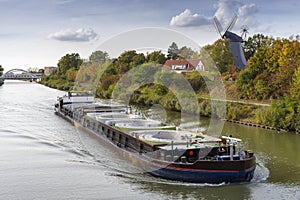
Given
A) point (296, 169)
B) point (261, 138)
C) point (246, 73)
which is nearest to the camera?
point (296, 169)

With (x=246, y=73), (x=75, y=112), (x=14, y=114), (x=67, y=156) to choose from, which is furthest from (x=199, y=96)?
(x=67, y=156)

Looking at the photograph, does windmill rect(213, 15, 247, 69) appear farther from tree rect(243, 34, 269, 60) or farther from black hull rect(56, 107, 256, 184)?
black hull rect(56, 107, 256, 184)

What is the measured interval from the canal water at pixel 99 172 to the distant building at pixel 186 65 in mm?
32865

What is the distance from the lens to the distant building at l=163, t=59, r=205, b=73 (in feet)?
200

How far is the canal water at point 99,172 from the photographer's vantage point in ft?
50.0

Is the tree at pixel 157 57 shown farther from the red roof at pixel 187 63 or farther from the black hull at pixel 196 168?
the black hull at pixel 196 168

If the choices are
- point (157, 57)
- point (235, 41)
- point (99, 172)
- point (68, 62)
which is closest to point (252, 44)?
point (235, 41)

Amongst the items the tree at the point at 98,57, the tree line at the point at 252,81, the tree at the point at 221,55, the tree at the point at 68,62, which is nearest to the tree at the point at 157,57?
the tree line at the point at 252,81

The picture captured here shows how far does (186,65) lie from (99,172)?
49222mm

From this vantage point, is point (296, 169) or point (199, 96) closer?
point (296, 169)

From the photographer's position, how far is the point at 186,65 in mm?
65875

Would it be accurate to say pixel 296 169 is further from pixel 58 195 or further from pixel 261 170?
pixel 58 195

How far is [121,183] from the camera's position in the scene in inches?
654

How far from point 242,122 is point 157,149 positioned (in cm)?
1813
